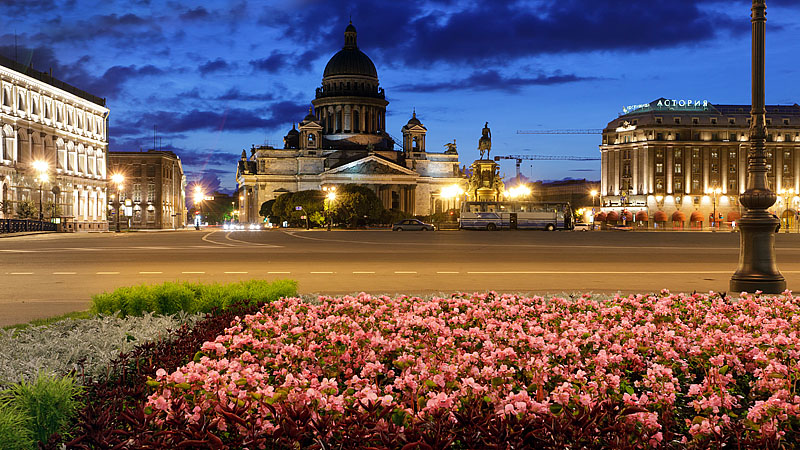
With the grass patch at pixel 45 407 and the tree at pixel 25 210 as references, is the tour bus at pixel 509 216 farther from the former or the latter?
the grass patch at pixel 45 407

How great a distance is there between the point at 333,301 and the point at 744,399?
5680mm

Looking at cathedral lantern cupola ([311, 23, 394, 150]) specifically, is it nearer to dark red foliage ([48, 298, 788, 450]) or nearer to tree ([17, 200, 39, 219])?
tree ([17, 200, 39, 219])

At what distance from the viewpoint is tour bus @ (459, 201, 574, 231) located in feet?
252

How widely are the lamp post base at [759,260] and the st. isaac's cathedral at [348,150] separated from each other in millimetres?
119279

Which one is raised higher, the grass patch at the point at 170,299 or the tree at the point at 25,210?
the tree at the point at 25,210

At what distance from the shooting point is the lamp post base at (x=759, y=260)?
43.3 feet

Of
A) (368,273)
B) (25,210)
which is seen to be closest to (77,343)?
(368,273)

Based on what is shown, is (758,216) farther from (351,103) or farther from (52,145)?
(351,103)

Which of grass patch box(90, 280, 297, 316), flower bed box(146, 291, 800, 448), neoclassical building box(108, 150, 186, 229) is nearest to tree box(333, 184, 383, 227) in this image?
neoclassical building box(108, 150, 186, 229)

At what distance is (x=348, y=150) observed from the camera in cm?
14112

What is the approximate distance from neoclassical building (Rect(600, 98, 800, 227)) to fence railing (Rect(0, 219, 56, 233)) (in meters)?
110

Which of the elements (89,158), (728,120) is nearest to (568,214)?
(89,158)

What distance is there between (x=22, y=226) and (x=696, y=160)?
125 metres

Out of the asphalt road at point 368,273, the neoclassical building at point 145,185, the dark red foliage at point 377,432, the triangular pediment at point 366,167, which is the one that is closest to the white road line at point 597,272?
the asphalt road at point 368,273
